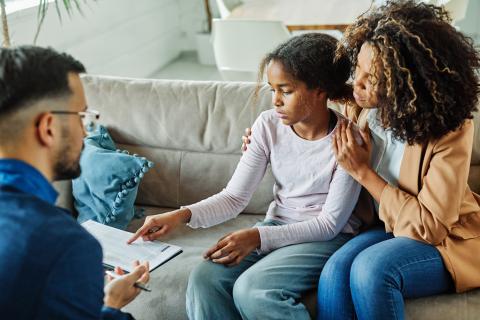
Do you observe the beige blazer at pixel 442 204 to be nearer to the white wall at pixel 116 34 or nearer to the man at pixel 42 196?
the man at pixel 42 196

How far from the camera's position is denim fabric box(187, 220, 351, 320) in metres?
1.55

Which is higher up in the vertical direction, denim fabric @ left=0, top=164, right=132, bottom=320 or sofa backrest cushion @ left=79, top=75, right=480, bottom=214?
denim fabric @ left=0, top=164, right=132, bottom=320

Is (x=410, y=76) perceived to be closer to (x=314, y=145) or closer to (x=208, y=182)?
(x=314, y=145)

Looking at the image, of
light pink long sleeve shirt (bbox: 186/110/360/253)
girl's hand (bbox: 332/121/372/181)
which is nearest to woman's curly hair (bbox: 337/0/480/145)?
girl's hand (bbox: 332/121/372/181)

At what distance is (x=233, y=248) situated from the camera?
5.40 feet

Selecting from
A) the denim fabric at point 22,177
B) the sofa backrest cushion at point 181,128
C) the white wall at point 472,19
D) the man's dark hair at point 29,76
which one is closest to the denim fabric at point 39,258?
the denim fabric at point 22,177

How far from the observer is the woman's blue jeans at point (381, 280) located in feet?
4.96

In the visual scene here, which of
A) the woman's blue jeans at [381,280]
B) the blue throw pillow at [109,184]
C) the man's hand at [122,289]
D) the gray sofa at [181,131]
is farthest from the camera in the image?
the gray sofa at [181,131]

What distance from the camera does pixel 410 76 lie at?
5.02 feet

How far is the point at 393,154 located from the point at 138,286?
0.85 meters

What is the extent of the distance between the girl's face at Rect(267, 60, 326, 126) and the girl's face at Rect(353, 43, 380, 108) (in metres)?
0.13

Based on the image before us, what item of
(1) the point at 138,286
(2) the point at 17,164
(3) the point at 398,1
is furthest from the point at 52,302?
(3) the point at 398,1

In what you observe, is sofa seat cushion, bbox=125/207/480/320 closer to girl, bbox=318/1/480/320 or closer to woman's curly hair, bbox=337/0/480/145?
girl, bbox=318/1/480/320

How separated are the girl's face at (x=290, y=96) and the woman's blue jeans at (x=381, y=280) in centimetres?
42
